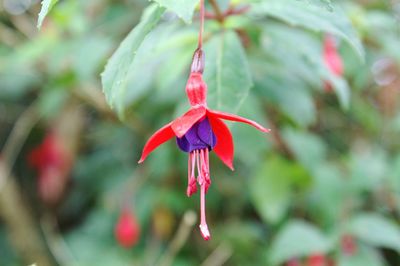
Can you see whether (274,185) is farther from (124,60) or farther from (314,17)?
(124,60)

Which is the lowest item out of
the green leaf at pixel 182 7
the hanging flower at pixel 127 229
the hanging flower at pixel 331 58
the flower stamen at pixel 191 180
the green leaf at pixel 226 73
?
the hanging flower at pixel 127 229

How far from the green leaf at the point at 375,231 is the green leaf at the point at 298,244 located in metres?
0.07

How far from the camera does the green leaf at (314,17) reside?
2.49 feet

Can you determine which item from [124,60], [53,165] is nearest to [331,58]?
[124,60]

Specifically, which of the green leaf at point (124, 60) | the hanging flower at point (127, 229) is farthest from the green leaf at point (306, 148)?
the green leaf at point (124, 60)

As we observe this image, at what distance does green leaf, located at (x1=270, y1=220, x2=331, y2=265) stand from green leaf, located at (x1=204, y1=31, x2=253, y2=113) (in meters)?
0.46

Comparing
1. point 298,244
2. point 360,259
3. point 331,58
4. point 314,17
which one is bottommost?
point 360,259

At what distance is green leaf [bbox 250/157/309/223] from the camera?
4.30 feet

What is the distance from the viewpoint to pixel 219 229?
155 cm

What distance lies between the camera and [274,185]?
1.34 metres

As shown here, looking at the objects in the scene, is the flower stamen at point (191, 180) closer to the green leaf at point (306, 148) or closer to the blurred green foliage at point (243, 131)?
the blurred green foliage at point (243, 131)

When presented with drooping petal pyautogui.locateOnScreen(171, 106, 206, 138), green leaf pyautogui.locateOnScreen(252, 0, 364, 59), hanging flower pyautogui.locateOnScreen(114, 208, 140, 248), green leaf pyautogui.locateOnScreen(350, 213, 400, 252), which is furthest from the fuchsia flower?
hanging flower pyautogui.locateOnScreen(114, 208, 140, 248)

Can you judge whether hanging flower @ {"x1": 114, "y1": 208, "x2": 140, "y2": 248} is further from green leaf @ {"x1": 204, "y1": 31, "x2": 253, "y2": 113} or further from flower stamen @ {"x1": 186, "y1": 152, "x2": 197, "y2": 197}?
flower stamen @ {"x1": 186, "y1": 152, "x2": 197, "y2": 197}

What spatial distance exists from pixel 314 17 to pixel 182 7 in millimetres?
318
